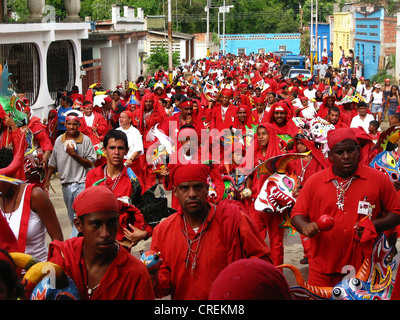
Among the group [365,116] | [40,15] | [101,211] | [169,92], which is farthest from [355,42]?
[101,211]

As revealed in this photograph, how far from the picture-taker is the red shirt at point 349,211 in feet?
16.0

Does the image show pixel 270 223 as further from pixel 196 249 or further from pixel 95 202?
pixel 95 202

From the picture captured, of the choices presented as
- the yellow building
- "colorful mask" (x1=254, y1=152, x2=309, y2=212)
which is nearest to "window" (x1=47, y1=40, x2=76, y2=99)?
"colorful mask" (x1=254, y1=152, x2=309, y2=212)

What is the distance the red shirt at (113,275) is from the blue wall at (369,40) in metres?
38.2

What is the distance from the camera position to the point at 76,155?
793 cm

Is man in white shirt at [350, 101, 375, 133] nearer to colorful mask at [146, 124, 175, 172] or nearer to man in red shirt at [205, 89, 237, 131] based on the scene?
man in red shirt at [205, 89, 237, 131]

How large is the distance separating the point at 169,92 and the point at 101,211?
59.3ft

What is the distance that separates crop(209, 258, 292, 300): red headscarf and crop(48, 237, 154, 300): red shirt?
1.05m

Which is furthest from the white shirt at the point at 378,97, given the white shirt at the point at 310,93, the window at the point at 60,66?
the window at the point at 60,66

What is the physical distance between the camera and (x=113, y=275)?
345cm

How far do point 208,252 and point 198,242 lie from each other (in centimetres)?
9

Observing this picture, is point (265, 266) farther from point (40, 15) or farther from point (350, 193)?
point (40, 15)
